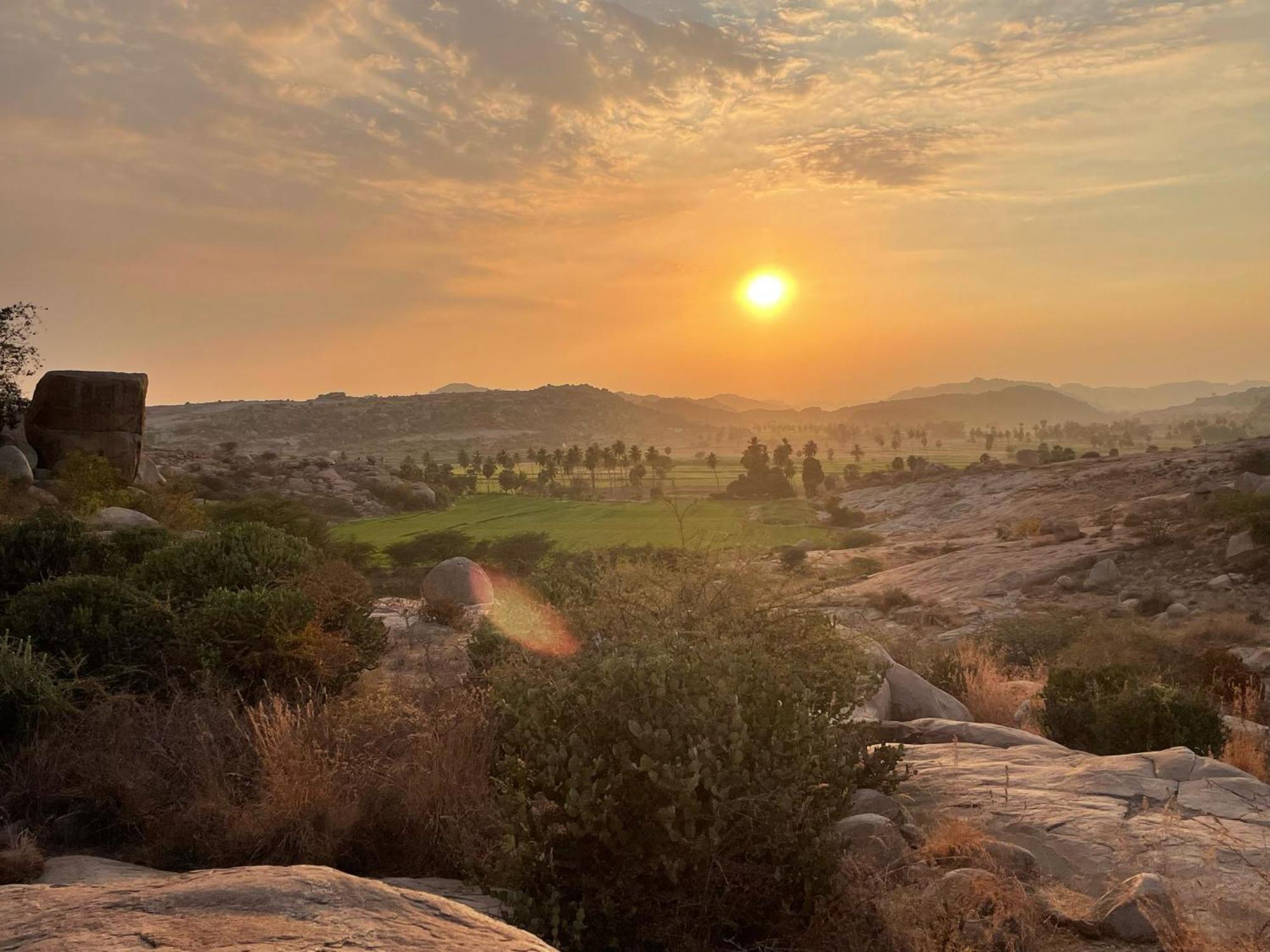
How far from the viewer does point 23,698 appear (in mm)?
8453

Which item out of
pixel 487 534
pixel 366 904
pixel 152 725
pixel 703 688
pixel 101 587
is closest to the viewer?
pixel 366 904

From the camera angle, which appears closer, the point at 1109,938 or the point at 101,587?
the point at 1109,938

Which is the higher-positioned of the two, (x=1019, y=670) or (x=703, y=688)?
(x=703, y=688)

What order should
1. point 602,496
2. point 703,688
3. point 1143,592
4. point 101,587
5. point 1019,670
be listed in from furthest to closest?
point 602,496 → point 1143,592 → point 1019,670 → point 101,587 → point 703,688

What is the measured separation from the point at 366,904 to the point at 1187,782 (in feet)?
23.7

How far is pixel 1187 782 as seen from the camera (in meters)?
7.60

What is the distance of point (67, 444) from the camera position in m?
37.0

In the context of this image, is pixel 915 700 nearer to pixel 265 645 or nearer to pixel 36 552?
pixel 265 645

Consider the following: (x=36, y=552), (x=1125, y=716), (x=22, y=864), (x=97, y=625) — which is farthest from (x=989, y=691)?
(x=36, y=552)

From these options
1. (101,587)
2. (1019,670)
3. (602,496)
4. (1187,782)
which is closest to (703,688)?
(1187,782)

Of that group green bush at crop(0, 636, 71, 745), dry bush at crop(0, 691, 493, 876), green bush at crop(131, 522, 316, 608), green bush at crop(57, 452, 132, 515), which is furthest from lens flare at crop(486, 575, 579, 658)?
green bush at crop(57, 452, 132, 515)

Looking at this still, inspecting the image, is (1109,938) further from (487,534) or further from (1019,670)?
(487,534)

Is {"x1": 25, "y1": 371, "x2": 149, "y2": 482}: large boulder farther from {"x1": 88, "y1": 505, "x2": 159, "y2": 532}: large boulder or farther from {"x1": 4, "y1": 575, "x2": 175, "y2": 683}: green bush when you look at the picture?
{"x1": 4, "y1": 575, "x2": 175, "y2": 683}: green bush

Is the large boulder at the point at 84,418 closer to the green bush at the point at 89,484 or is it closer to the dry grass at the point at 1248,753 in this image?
the green bush at the point at 89,484
